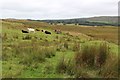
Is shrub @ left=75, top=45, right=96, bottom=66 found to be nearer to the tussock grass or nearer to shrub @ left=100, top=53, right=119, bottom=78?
the tussock grass

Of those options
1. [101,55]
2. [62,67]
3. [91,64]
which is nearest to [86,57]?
[91,64]

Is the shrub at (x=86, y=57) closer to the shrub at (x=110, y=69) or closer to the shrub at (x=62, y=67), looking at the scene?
the shrub at (x=62, y=67)

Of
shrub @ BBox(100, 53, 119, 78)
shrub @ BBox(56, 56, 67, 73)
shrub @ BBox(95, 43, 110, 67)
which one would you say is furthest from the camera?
shrub @ BBox(95, 43, 110, 67)

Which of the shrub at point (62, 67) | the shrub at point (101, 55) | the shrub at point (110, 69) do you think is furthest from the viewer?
the shrub at point (101, 55)

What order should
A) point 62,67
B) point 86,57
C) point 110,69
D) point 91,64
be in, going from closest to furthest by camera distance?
point 110,69 → point 62,67 → point 91,64 → point 86,57

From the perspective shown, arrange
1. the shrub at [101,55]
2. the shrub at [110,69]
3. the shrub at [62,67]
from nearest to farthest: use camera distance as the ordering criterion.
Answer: the shrub at [110,69] → the shrub at [62,67] → the shrub at [101,55]

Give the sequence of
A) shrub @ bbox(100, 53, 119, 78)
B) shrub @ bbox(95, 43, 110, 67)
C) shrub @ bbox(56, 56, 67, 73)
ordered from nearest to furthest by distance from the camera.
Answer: shrub @ bbox(100, 53, 119, 78)
shrub @ bbox(56, 56, 67, 73)
shrub @ bbox(95, 43, 110, 67)

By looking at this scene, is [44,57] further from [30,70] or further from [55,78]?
→ [55,78]

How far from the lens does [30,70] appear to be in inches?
414

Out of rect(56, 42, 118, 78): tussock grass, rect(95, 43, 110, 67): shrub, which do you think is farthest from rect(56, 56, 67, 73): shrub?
rect(95, 43, 110, 67): shrub

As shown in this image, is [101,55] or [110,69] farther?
[101,55]

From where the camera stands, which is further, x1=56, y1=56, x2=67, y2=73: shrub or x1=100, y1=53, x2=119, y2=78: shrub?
x1=56, y1=56, x2=67, y2=73: shrub


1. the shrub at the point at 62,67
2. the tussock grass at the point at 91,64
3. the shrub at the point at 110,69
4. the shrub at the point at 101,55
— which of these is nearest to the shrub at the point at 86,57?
the tussock grass at the point at 91,64

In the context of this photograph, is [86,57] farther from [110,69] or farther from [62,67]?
[110,69]
